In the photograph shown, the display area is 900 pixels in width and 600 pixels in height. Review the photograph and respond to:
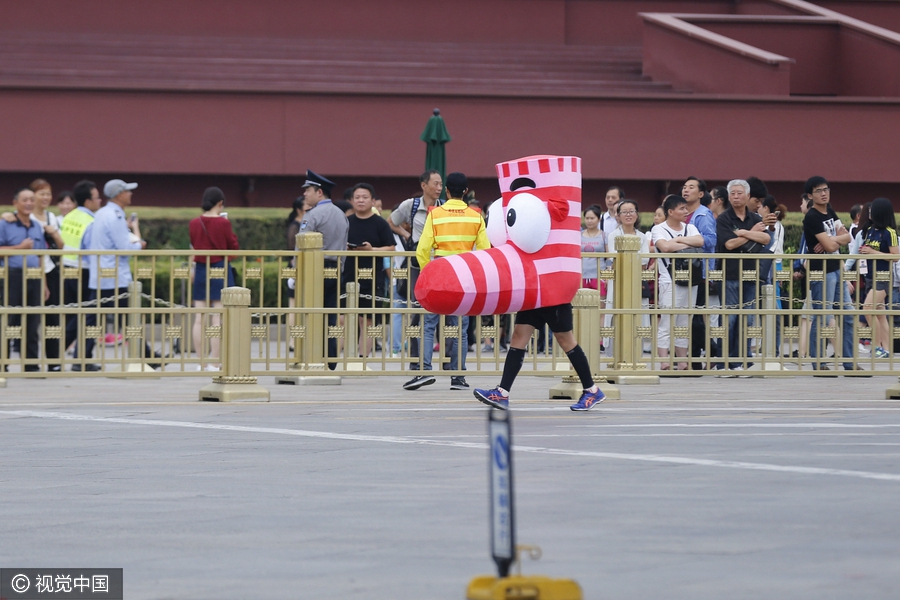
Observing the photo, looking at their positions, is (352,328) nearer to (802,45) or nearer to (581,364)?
(581,364)

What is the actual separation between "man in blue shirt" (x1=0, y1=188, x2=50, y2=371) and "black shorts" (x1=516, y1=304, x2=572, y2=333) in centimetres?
486

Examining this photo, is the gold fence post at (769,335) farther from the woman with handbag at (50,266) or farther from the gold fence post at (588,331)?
the woman with handbag at (50,266)

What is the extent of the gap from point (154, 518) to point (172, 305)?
656 centimetres

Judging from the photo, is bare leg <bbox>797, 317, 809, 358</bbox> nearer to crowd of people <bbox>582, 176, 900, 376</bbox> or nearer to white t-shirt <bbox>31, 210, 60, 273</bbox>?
crowd of people <bbox>582, 176, 900, 376</bbox>

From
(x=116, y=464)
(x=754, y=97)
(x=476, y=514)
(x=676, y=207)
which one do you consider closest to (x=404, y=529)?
(x=476, y=514)

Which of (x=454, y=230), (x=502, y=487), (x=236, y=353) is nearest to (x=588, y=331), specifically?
(x=454, y=230)

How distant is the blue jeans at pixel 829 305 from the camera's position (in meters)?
13.2

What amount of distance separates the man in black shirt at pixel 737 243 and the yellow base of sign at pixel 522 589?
9.15 m

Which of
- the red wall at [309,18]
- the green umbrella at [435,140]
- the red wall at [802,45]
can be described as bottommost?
the green umbrella at [435,140]

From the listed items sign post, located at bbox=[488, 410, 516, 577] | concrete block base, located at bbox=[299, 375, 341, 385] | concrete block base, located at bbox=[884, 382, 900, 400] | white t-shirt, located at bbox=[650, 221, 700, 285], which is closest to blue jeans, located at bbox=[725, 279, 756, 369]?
white t-shirt, located at bbox=[650, 221, 700, 285]

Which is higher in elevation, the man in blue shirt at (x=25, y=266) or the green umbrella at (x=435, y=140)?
the green umbrella at (x=435, y=140)

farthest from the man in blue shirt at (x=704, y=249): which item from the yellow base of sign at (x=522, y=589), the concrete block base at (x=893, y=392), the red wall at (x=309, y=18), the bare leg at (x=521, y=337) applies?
the red wall at (x=309, y=18)

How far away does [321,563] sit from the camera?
545cm

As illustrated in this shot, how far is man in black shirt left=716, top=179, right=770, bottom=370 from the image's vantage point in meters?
13.4
